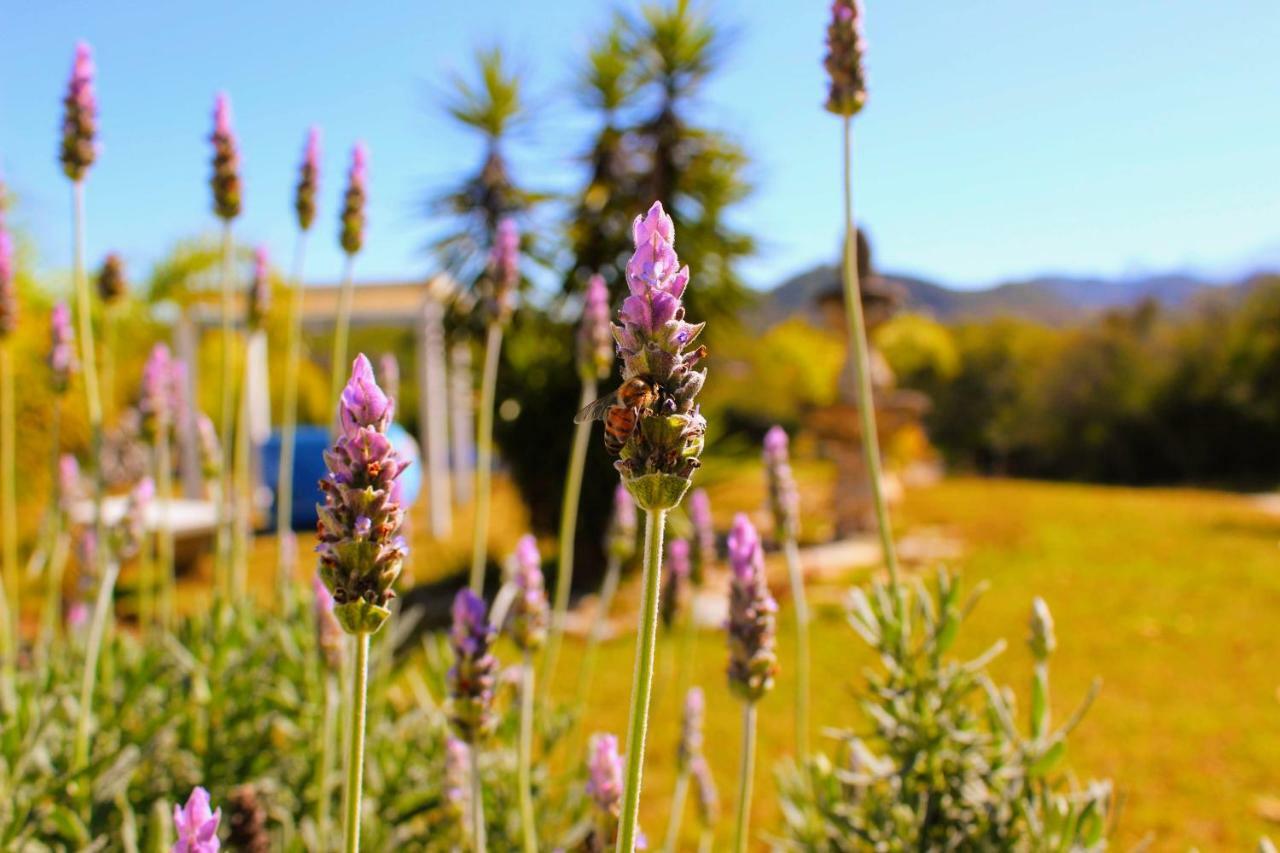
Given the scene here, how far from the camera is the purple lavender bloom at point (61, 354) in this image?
7.84 feet

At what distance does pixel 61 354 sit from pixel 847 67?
2.08 m

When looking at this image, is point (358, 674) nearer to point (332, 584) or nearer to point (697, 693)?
point (332, 584)

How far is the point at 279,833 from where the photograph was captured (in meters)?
2.00

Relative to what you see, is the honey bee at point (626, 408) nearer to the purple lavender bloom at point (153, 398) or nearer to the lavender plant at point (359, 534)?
the lavender plant at point (359, 534)

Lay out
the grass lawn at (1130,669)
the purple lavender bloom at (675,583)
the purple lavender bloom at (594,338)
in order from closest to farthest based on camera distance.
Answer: the purple lavender bloom at (594,338), the purple lavender bloom at (675,583), the grass lawn at (1130,669)

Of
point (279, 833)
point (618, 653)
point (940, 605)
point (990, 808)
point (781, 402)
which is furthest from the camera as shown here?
point (781, 402)

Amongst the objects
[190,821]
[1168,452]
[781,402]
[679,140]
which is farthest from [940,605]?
[781,402]

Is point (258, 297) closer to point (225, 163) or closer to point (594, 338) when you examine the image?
point (225, 163)

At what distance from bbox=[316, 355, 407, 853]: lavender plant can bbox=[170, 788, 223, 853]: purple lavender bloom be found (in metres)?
0.13

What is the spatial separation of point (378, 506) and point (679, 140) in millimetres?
7255

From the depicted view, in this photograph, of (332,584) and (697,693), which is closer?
(332,584)

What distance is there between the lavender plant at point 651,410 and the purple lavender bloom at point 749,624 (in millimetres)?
517

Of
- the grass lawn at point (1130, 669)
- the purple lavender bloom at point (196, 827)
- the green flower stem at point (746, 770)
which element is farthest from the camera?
the grass lawn at point (1130, 669)

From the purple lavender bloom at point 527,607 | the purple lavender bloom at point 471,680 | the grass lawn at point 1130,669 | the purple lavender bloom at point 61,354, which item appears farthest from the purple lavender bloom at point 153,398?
the grass lawn at point 1130,669
